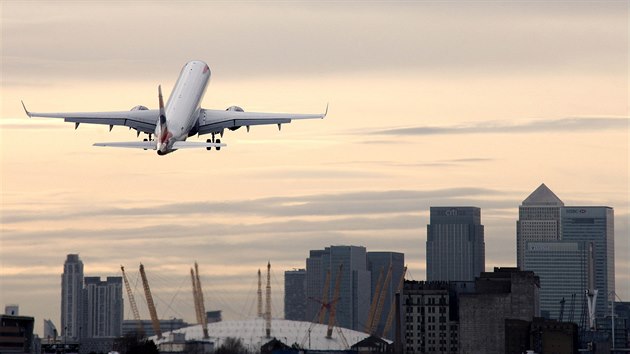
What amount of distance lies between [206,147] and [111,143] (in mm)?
11038

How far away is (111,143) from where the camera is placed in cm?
19538

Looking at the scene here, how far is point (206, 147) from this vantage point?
645 feet
